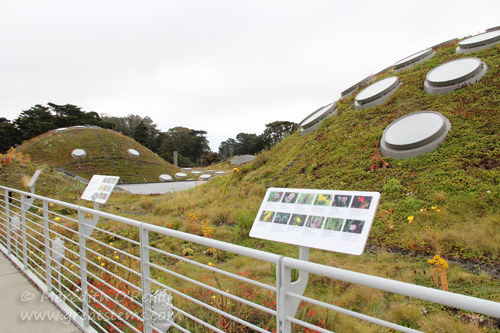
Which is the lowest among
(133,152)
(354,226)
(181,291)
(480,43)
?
(181,291)

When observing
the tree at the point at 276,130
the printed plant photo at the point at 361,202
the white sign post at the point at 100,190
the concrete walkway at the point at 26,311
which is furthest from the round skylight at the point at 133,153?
the tree at the point at 276,130

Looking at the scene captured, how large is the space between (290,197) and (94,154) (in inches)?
1208

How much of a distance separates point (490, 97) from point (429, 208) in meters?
4.04

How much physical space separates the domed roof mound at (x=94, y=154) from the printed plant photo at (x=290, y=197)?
27.0 metres

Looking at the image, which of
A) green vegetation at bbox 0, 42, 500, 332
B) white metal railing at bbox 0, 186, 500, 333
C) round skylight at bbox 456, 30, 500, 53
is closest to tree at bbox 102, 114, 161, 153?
green vegetation at bbox 0, 42, 500, 332

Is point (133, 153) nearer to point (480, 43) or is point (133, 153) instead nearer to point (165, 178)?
point (165, 178)

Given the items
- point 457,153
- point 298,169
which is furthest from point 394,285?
point 298,169

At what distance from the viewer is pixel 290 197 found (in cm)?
236

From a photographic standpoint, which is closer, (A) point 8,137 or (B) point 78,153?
(B) point 78,153

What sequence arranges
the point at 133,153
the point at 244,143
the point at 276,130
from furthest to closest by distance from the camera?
the point at 244,143 < the point at 276,130 < the point at 133,153

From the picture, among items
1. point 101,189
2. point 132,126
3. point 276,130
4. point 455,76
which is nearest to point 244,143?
point 276,130

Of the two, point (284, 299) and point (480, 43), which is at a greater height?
point (480, 43)

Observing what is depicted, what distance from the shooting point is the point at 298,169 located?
8938 millimetres

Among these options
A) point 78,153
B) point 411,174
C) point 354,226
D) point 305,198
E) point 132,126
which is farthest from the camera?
point 132,126
